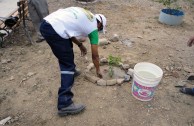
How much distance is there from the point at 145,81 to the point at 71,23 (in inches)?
51.3

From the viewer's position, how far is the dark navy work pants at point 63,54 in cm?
298

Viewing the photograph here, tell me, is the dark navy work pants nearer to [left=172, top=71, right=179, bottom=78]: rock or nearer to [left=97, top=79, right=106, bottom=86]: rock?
[left=97, top=79, right=106, bottom=86]: rock

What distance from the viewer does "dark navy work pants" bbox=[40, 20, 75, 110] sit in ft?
9.79

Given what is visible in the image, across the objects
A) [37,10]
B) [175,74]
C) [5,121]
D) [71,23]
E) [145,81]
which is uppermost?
[71,23]

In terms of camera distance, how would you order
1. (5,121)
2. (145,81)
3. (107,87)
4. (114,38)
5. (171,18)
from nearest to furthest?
(5,121) → (145,81) → (107,87) → (114,38) → (171,18)

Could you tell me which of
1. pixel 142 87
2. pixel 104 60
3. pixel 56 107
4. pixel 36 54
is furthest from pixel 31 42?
pixel 142 87

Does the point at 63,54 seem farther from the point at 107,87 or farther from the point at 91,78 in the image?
the point at 107,87

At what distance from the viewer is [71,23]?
9.66 feet

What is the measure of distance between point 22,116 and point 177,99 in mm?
2362

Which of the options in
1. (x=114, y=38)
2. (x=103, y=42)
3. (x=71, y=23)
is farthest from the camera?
(x=114, y=38)

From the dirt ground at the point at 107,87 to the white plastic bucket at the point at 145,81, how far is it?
13cm

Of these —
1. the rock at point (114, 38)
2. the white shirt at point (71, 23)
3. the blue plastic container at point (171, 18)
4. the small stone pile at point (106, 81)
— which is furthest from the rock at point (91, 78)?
the blue plastic container at point (171, 18)

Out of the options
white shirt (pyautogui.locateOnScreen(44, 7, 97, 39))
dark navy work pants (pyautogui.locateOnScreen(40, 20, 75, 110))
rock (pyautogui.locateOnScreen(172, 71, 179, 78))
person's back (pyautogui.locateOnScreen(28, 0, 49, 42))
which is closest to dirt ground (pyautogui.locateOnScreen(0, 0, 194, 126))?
rock (pyautogui.locateOnScreen(172, 71, 179, 78))

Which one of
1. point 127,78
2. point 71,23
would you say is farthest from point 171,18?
point 71,23
